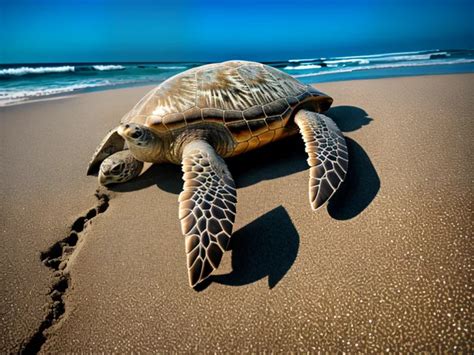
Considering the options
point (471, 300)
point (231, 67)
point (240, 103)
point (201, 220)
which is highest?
point (231, 67)

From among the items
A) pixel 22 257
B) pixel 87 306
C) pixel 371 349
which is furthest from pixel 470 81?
pixel 22 257

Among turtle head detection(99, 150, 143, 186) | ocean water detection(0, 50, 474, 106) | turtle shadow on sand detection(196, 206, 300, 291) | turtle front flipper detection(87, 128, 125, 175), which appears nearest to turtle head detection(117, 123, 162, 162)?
turtle head detection(99, 150, 143, 186)

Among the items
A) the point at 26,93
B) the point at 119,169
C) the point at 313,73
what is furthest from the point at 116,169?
the point at 313,73

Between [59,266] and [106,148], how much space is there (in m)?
1.30

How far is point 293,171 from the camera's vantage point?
2.02m

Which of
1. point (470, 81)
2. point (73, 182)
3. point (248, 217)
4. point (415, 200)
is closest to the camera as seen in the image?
point (415, 200)

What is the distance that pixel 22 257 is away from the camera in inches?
60.6

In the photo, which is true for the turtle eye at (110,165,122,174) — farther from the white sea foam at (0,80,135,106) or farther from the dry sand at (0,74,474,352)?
the white sea foam at (0,80,135,106)

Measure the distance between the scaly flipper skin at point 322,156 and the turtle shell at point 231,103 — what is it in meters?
0.22

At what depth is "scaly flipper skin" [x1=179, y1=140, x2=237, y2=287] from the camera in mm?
1202

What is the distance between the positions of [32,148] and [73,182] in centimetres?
124

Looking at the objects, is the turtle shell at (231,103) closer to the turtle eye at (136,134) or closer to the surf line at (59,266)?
the turtle eye at (136,134)

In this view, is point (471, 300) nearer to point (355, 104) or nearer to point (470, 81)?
point (355, 104)

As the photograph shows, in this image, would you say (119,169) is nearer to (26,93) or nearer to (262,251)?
(262,251)
